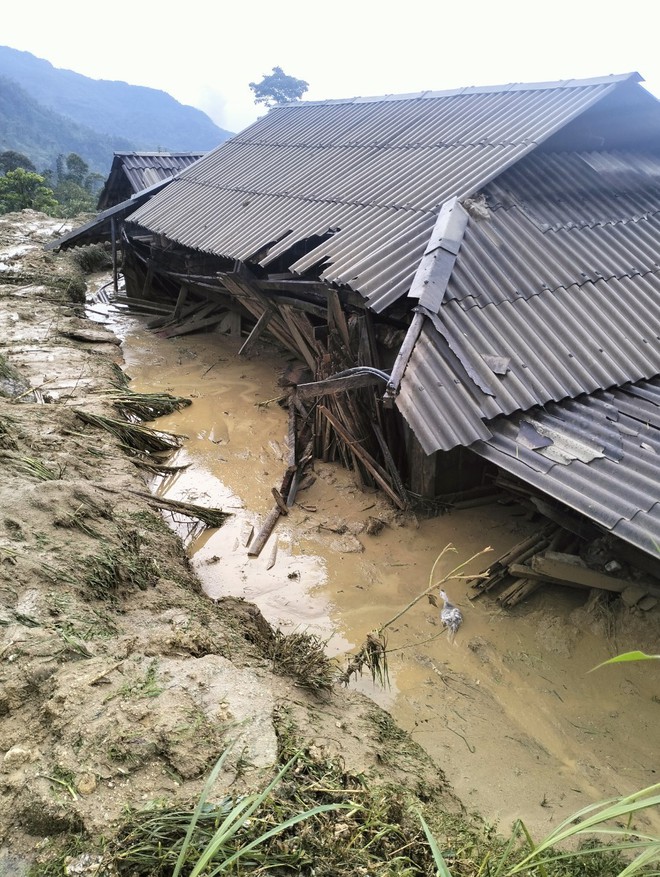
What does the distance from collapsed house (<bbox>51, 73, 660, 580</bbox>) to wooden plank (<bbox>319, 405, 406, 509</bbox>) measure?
0.03 metres

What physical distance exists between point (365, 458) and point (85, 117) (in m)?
125

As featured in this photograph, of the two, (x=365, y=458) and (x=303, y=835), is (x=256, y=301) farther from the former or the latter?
(x=303, y=835)

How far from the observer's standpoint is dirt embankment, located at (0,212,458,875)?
103 inches

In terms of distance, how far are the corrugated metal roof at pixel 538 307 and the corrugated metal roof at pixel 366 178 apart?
2.16ft

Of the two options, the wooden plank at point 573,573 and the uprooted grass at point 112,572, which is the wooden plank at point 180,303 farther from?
the wooden plank at point 573,573

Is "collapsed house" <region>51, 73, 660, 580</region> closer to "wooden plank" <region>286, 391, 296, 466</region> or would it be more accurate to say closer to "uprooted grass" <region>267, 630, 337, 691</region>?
"wooden plank" <region>286, 391, 296, 466</region>

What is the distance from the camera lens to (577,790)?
403cm

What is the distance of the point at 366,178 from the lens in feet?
31.8

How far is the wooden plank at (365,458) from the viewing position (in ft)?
23.4

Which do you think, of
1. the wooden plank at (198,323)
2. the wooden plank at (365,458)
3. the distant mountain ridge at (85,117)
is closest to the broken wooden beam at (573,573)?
the wooden plank at (365,458)

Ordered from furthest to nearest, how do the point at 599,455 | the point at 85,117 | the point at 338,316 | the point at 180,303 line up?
1. the point at 85,117
2. the point at 180,303
3. the point at 338,316
4. the point at 599,455

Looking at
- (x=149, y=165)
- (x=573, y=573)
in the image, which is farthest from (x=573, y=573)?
(x=149, y=165)

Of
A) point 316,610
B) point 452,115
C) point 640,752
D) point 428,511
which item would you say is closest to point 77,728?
point 316,610

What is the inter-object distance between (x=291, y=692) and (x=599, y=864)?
1.90 meters
